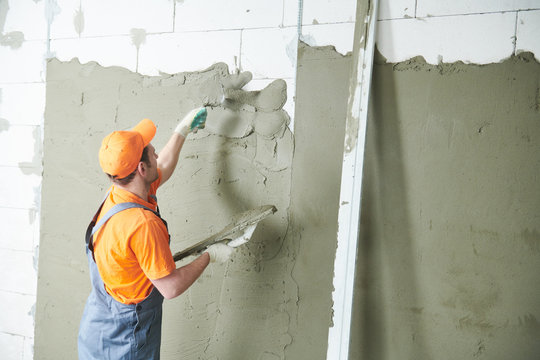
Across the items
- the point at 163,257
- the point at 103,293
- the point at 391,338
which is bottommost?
the point at 391,338

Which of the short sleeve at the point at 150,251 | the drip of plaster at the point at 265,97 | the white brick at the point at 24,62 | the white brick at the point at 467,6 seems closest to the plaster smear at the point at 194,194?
the drip of plaster at the point at 265,97

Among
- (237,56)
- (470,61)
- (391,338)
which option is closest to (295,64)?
(237,56)

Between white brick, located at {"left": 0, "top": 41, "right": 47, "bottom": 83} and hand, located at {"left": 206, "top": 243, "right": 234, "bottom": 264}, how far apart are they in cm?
141

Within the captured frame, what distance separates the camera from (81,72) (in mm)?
1933

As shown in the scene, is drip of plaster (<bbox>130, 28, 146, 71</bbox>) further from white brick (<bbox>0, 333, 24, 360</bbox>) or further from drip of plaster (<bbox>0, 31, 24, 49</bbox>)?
white brick (<bbox>0, 333, 24, 360</bbox>)

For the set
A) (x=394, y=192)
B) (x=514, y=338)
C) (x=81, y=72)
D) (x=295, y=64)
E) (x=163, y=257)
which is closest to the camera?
(x=163, y=257)

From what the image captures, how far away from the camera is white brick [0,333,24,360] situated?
6.98 feet

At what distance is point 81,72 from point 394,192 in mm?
1647

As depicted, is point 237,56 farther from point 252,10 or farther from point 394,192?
point 394,192

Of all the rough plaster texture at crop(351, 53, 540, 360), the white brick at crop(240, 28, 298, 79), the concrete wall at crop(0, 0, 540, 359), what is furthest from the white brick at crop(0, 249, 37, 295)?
the rough plaster texture at crop(351, 53, 540, 360)

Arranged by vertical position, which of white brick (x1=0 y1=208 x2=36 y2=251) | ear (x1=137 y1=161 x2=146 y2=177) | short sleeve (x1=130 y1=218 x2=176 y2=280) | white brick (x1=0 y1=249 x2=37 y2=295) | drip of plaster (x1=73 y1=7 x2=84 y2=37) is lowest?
white brick (x1=0 y1=249 x2=37 y2=295)

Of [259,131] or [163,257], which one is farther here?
[259,131]

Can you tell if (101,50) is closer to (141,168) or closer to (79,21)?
(79,21)

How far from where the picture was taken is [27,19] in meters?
2.03
